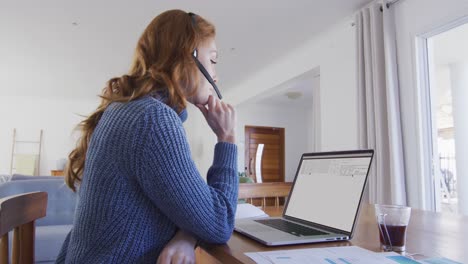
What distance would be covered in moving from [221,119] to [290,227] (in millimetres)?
327

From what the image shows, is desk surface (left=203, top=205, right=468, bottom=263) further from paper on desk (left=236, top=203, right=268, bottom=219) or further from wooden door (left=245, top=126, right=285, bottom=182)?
wooden door (left=245, top=126, right=285, bottom=182)

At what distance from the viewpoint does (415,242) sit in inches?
30.4

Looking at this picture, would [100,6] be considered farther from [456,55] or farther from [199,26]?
[456,55]

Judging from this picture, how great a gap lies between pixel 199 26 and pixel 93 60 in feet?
14.5

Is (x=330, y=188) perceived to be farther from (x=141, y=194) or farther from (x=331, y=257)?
(x=141, y=194)

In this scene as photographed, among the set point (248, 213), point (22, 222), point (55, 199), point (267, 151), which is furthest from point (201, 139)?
point (22, 222)

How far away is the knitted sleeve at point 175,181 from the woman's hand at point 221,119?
6.8 inches

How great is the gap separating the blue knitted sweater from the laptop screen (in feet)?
0.97

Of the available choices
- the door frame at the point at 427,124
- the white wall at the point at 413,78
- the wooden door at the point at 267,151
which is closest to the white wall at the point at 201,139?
the wooden door at the point at 267,151

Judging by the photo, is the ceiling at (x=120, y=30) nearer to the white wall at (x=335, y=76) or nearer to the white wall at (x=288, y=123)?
the white wall at (x=335, y=76)

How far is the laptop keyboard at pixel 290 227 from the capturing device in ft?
2.64

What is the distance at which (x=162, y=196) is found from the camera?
64cm

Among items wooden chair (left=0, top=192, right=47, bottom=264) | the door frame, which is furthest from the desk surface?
the door frame

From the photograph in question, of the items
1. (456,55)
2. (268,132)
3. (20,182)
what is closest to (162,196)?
(20,182)
